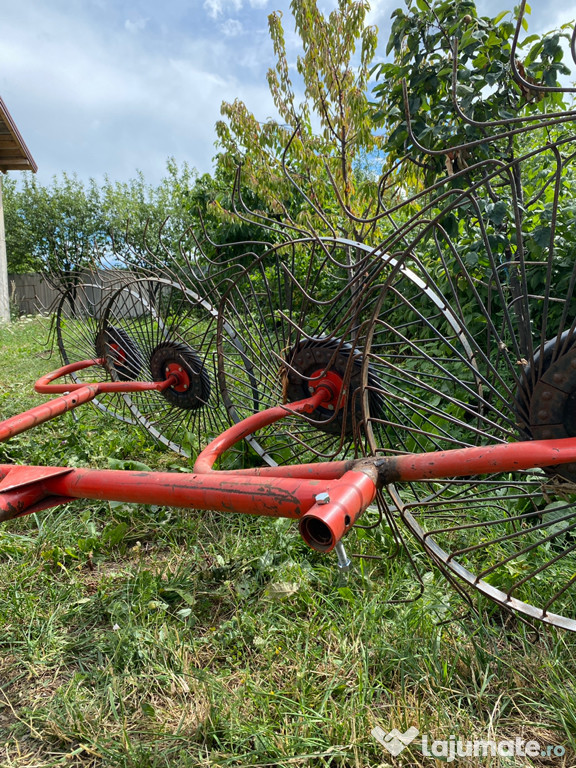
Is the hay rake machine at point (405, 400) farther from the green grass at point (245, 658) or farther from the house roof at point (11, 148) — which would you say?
the house roof at point (11, 148)

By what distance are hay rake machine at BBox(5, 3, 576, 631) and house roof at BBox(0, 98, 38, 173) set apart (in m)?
9.38

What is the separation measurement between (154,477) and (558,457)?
0.94 m

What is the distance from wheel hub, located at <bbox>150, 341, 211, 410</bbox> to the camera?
2895 mm

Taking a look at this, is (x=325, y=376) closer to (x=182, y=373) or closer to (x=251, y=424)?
(x=251, y=424)

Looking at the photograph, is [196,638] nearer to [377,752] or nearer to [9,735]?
[9,735]

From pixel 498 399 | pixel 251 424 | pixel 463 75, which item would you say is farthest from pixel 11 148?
pixel 498 399

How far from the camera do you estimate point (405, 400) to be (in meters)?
1.45

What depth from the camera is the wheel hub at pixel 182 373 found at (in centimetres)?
289

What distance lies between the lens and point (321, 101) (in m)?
4.45

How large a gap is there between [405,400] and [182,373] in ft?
5.68

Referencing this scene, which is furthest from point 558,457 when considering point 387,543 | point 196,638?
point 196,638

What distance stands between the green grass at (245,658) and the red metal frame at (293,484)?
0.52 meters

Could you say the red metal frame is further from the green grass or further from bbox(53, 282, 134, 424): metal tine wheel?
bbox(53, 282, 134, 424): metal tine wheel

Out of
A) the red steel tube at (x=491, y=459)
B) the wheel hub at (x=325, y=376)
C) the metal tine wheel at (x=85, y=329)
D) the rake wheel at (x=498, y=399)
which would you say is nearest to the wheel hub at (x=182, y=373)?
the metal tine wheel at (x=85, y=329)
